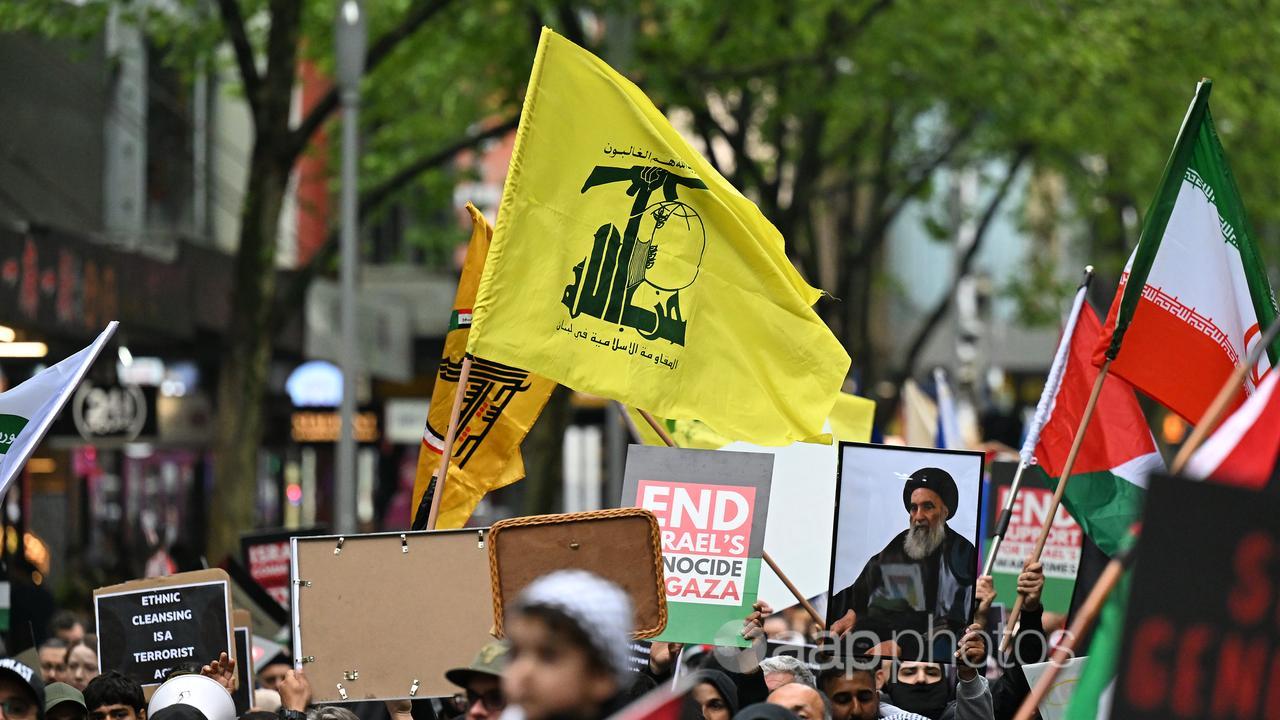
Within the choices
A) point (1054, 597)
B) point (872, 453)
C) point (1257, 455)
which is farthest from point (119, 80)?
point (1257, 455)

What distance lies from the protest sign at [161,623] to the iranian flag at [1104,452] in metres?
3.46

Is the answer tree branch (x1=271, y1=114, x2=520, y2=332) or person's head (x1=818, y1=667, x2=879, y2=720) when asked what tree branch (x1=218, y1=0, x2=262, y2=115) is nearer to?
tree branch (x1=271, y1=114, x2=520, y2=332)

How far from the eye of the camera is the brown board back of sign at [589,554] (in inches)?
244

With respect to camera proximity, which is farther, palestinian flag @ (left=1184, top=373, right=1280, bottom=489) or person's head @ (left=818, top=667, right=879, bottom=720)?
person's head @ (left=818, top=667, right=879, bottom=720)

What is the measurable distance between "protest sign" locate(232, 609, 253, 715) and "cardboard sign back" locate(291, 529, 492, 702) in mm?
1558

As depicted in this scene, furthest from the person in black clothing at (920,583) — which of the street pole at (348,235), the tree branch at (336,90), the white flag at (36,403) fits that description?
the tree branch at (336,90)

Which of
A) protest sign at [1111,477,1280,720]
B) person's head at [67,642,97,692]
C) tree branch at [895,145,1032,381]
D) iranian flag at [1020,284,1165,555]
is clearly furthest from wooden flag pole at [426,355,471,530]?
tree branch at [895,145,1032,381]

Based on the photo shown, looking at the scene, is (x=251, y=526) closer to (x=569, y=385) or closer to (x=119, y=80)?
(x=119, y=80)

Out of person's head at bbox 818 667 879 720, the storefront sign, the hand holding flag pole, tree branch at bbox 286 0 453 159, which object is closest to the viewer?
the hand holding flag pole

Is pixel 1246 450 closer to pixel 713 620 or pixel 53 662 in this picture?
pixel 713 620

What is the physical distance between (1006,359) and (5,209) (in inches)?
1670

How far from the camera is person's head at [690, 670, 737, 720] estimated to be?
700 cm

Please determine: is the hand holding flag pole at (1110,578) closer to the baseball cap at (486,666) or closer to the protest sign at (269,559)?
the baseball cap at (486,666)

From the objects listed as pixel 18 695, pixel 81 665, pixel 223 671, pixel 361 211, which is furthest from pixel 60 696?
pixel 361 211
